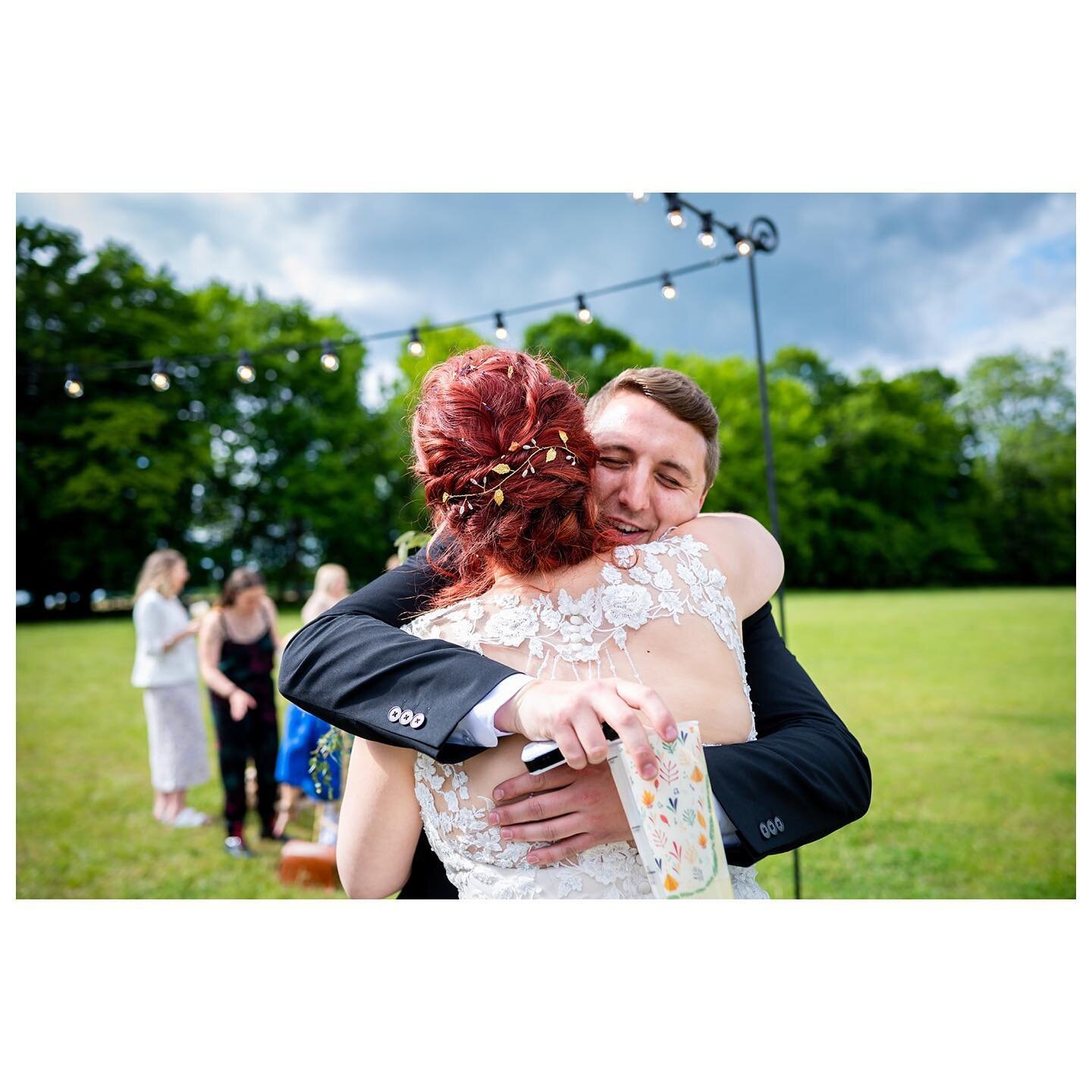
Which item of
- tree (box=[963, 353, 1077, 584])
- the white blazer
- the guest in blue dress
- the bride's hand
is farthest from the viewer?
tree (box=[963, 353, 1077, 584])

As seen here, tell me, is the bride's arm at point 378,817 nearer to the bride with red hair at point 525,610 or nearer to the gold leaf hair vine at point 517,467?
the bride with red hair at point 525,610

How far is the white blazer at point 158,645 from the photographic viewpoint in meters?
5.27

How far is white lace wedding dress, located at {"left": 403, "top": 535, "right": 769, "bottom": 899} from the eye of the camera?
1.18m

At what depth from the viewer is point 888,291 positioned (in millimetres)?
24859

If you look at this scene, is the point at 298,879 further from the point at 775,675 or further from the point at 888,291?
the point at 888,291

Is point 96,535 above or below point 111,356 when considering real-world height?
below

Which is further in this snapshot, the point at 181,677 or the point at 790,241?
the point at 790,241

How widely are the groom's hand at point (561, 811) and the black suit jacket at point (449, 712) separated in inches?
4.3

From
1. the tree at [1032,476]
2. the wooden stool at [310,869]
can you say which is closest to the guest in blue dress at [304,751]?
the wooden stool at [310,869]

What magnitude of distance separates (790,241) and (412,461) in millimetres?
22881

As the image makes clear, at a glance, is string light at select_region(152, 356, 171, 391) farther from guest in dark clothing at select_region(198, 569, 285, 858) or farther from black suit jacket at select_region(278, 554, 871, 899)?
black suit jacket at select_region(278, 554, 871, 899)

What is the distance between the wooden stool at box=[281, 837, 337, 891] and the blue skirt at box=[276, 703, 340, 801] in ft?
0.99

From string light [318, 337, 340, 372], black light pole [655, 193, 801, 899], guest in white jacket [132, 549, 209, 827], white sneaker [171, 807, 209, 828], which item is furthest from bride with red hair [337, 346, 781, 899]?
white sneaker [171, 807, 209, 828]
